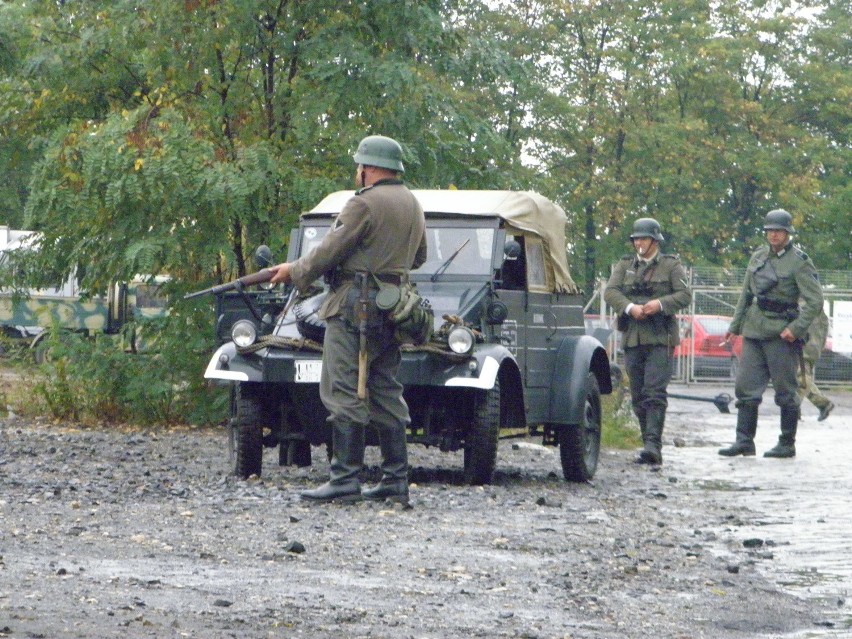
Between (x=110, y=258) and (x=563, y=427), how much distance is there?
5.37 meters

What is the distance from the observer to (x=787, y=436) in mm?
14508

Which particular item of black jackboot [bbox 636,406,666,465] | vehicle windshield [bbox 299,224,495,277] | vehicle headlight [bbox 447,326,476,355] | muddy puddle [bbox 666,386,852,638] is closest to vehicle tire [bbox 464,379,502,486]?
vehicle headlight [bbox 447,326,476,355]

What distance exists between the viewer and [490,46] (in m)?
16.3

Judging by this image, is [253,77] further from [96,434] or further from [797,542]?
[797,542]

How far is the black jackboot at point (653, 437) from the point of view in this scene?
44.1 feet

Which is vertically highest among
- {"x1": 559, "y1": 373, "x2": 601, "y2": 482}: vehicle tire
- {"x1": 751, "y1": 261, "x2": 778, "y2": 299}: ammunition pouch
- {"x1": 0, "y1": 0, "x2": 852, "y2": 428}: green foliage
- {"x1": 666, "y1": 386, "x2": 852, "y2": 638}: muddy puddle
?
{"x1": 0, "y1": 0, "x2": 852, "y2": 428}: green foliage

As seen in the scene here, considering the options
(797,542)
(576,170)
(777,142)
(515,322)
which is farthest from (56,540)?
(777,142)

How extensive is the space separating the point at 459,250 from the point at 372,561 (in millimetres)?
4618

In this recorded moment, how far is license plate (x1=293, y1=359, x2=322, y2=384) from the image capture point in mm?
10000

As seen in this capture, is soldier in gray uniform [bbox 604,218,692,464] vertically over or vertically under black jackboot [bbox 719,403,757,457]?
over

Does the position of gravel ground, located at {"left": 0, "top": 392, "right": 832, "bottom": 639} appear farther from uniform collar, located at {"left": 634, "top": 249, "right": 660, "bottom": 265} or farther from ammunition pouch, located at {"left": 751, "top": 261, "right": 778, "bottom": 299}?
ammunition pouch, located at {"left": 751, "top": 261, "right": 778, "bottom": 299}

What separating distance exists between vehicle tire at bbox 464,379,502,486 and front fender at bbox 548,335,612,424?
98 centimetres

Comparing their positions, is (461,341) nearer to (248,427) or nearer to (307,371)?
(307,371)

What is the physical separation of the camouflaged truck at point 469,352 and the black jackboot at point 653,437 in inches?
54.1
